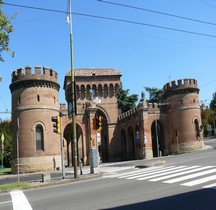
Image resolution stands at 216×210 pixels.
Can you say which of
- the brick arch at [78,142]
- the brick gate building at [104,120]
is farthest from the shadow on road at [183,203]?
the brick arch at [78,142]

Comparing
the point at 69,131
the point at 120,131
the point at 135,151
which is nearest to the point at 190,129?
the point at 135,151

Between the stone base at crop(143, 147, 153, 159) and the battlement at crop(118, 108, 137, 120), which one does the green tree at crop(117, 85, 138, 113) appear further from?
the stone base at crop(143, 147, 153, 159)

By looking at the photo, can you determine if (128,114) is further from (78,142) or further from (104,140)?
(78,142)

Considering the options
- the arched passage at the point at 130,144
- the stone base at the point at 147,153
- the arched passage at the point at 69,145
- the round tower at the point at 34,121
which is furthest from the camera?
the arched passage at the point at 130,144

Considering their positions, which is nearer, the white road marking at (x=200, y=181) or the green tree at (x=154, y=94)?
the white road marking at (x=200, y=181)

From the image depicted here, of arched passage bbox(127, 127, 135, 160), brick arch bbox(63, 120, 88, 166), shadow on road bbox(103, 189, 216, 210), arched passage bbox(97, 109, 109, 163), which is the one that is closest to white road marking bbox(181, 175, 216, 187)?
shadow on road bbox(103, 189, 216, 210)

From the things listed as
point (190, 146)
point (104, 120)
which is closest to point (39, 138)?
point (104, 120)

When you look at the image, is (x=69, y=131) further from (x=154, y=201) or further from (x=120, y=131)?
(x=154, y=201)

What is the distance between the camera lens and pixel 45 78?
3641 cm

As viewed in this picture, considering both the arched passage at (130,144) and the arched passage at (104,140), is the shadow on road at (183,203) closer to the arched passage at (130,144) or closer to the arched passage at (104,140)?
the arched passage at (130,144)

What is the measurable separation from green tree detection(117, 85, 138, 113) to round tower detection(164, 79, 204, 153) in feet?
75.9

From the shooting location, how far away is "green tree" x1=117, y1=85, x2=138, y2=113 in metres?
68.2

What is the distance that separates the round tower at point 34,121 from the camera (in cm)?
3466

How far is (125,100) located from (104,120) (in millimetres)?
A: 18457
